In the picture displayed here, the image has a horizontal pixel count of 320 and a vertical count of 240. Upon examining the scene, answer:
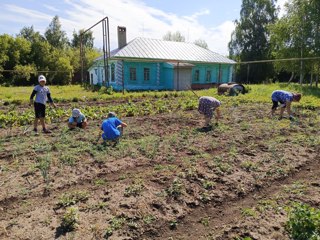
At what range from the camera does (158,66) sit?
2391 cm

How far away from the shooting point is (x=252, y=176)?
4.59 m

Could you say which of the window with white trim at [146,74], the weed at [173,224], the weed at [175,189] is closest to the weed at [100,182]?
Answer: the weed at [175,189]

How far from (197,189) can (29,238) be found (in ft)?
7.40

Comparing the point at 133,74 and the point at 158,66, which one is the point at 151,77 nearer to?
the point at 158,66

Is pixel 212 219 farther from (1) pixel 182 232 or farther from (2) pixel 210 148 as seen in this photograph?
(2) pixel 210 148

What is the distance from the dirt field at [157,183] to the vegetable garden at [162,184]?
0.01 meters

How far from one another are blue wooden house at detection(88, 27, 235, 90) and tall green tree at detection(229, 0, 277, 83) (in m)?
8.57

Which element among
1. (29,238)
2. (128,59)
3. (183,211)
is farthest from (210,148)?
(128,59)

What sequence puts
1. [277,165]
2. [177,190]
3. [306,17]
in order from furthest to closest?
[306,17]
[277,165]
[177,190]

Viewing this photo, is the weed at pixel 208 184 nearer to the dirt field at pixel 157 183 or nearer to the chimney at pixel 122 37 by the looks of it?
the dirt field at pixel 157 183

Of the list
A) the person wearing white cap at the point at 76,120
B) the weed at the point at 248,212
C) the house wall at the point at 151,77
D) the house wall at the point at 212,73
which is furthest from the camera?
the house wall at the point at 212,73

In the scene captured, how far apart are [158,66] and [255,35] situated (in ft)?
58.7

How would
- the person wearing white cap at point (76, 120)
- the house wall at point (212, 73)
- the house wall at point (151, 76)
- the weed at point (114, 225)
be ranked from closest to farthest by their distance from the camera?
1. the weed at point (114, 225)
2. the person wearing white cap at point (76, 120)
3. the house wall at point (151, 76)
4. the house wall at point (212, 73)

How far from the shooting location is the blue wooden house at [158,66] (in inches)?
893
